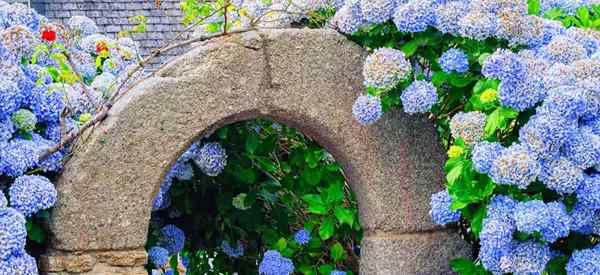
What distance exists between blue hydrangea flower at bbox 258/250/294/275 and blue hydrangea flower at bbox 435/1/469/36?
1453 millimetres

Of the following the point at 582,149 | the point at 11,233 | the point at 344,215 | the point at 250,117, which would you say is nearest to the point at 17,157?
the point at 11,233

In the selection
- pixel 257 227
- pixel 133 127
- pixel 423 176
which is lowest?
pixel 257 227

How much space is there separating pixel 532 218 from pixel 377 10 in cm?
85

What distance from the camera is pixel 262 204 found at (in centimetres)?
449

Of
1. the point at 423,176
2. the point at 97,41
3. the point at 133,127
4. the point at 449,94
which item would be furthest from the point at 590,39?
the point at 97,41

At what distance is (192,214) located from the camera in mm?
4430

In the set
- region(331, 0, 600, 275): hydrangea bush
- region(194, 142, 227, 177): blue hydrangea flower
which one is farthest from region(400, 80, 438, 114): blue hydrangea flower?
region(194, 142, 227, 177): blue hydrangea flower

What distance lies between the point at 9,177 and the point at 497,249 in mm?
1497

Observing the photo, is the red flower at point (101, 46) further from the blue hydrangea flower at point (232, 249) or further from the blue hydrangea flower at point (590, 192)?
the blue hydrangea flower at point (590, 192)

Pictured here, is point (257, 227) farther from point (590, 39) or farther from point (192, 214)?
point (590, 39)

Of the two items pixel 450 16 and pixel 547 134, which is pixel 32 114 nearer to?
pixel 450 16

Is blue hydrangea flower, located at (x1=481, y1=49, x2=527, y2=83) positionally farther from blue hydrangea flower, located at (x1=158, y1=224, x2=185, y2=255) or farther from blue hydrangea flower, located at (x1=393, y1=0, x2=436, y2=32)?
blue hydrangea flower, located at (x1=158, y1=224, x2=185, y2=255)

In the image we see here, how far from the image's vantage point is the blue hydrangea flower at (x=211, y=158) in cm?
399

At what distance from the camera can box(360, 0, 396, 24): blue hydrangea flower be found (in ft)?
11.0
